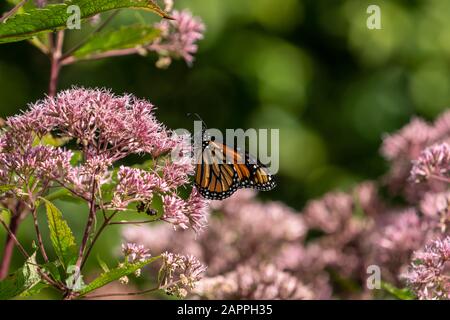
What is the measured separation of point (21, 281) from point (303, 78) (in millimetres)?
4174

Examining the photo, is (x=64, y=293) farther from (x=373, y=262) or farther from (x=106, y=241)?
(x=106, y=241)

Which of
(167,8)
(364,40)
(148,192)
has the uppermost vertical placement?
(364,40)

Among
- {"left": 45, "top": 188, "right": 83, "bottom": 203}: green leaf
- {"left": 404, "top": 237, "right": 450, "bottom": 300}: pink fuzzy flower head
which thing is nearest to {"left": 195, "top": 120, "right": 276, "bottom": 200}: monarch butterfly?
{"left": 45, "top": 188, "right": 83, "bottom": 203}: green leaf

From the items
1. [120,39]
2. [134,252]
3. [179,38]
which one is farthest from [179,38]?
[134,252]

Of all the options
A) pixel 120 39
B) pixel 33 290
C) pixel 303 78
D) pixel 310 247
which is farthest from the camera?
pixel 303 78

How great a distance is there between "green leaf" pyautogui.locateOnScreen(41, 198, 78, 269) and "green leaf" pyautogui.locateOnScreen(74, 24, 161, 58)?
71cm

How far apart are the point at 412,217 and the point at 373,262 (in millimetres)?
236

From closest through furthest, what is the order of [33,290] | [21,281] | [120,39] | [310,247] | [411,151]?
1. [21,281]
2. [33,290]
3. [120,39]
4. [411,151]
5. [310,247]

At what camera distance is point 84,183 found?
1632 millimetres

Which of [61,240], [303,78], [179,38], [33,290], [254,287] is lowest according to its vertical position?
[254,287]

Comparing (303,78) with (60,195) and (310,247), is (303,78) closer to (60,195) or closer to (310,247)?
(310,247)

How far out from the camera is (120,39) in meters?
2.18

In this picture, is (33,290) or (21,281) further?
(33,290)
